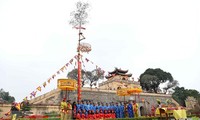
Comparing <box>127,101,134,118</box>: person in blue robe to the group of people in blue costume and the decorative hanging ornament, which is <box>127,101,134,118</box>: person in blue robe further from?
the decorative hanging ornament

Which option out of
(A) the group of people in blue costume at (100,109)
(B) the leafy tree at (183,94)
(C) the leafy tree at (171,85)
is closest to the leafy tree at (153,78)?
(C) the leafy tree at (171,85)

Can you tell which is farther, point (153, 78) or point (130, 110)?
point (153, 78)

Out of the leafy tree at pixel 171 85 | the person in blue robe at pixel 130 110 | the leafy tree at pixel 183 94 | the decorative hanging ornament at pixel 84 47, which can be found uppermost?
the decorative hanging ornament at pixel 84 47

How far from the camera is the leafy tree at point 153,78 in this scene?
4769 centimetres

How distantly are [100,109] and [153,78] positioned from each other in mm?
35752

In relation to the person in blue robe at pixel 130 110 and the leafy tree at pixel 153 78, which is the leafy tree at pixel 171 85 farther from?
the person in blue robe at pixel 130 110

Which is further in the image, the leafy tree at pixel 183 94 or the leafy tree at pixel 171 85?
the leafy tree at pixel 171 85

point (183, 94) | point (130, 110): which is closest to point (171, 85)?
point (183, 94)

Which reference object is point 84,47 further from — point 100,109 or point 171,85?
point 171,85

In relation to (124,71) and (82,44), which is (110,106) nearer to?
(82,44)

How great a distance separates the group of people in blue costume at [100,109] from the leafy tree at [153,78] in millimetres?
33854

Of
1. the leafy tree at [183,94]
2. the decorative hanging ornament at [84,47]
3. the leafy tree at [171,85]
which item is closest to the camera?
the decorative hanging ornament at [84,47]

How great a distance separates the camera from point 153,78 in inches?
1870

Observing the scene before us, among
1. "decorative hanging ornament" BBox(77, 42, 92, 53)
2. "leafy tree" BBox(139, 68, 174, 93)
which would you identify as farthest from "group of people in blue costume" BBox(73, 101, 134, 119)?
"leafy tree" BBox(139, 68, 174, 93)
